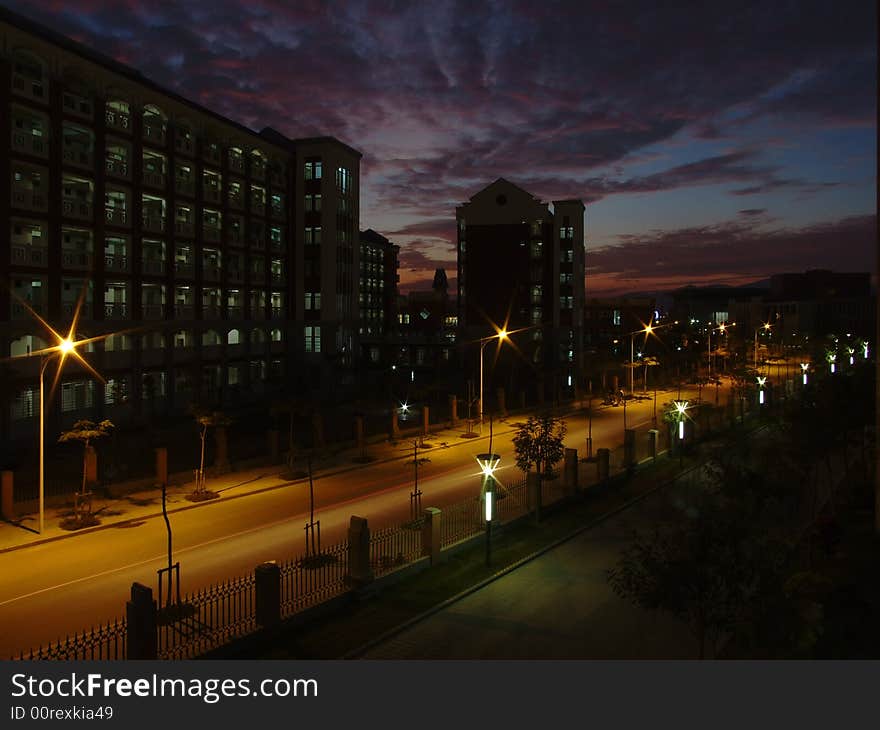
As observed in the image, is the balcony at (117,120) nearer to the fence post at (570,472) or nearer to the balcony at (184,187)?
the balcony at (184,187)

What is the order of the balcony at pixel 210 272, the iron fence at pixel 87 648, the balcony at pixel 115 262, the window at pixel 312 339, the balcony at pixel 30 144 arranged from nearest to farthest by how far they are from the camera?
→ the iron fence at pixel 87 648 < the balcony at pixel 30 144 < the balcony at pixel 115 262 < the balcony at pixel 210 272 < the window at pixel 312 339

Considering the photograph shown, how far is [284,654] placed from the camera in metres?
12.7

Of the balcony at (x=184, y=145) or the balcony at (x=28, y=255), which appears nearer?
the balcony at (x=28, y=255)

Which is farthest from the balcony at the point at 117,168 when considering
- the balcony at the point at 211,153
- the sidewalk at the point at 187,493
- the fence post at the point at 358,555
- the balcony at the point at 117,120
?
the fence post at the point at 358,555

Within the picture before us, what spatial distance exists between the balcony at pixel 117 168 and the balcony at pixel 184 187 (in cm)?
420

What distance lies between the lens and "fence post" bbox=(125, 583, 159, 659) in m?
11.2

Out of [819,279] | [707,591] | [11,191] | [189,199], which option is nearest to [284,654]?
[707,591]

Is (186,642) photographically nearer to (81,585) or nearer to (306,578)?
(306,578)

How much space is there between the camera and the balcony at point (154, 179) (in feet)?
145

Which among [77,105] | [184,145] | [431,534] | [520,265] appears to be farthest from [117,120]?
[520,265]

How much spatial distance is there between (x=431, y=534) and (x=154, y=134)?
3763 cm

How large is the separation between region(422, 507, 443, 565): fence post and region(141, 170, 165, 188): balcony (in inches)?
1394

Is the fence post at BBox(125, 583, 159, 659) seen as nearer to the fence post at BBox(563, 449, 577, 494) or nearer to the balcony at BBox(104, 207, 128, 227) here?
the fence post at BBox(563, 449, 577, 494)

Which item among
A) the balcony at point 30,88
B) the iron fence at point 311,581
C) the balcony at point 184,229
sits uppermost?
the balcony at point 30,88
